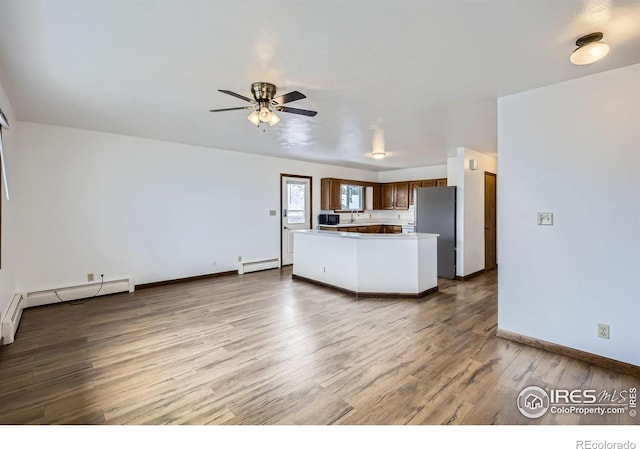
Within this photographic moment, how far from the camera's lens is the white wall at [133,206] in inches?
162

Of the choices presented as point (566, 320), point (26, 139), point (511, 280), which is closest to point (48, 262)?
point (26, 139)

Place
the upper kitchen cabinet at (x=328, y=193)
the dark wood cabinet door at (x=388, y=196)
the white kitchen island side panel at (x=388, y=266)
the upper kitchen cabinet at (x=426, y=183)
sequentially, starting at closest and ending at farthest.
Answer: the white kitchen island side panel at (x=388, y=266)
the upper kitchen cabinet at (x=426, y=183)
the upper kitchen cabinet at (x=328, y=193)
the dark wood cabinet door at (x=388, y=196)

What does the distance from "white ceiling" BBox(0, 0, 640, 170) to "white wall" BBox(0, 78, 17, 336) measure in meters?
0.18

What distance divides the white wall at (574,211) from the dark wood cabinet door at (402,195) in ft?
16.8

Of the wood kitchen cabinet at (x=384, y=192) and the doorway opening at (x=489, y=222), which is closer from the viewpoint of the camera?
the doorway opening at (x=489, y=222)

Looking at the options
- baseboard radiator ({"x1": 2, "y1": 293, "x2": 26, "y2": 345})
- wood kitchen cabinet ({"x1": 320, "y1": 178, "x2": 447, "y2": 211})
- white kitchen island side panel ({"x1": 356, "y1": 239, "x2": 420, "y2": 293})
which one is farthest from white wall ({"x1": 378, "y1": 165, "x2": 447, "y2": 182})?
baseboard radiator ({"x1": 2, "y1": 293, "x2": 26, "y2": 345})

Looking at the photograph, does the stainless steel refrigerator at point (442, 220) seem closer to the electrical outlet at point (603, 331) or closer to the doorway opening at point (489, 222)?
the doorway opening at point (489, 222)

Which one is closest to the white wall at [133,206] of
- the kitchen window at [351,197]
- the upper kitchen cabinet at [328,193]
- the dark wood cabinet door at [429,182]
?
the upper kitchen cabinet at [328,193]

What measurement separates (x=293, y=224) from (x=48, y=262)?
14.3 ft

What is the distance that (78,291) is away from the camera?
442 centimetres

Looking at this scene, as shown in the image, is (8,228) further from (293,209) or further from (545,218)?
(545,218)

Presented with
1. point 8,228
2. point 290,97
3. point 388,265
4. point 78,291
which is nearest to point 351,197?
point 388,265

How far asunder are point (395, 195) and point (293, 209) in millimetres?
3018
